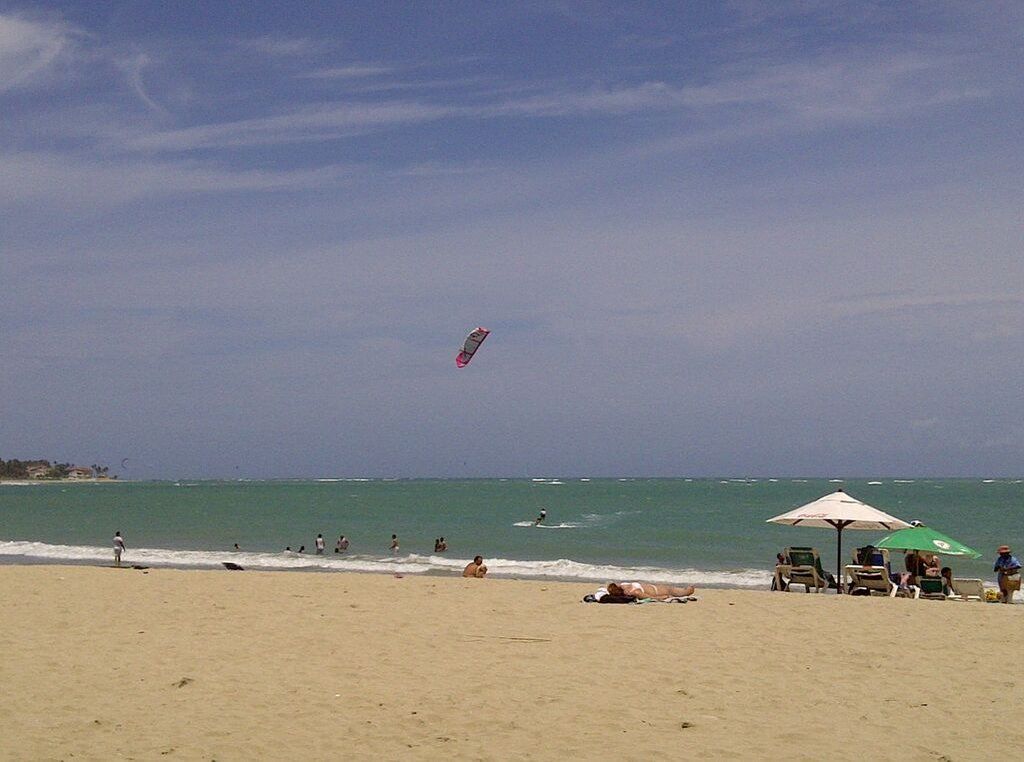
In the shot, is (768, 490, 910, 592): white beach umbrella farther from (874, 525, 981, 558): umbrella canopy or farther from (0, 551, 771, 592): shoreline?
(0, 551, 771, 592): shoreline

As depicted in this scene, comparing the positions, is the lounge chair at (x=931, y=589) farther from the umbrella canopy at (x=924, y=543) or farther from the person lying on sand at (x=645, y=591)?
the person lying on sand at (x=645, y=591)

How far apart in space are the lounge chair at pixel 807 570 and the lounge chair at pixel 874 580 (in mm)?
511

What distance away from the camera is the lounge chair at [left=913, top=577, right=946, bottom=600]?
14.5 meters

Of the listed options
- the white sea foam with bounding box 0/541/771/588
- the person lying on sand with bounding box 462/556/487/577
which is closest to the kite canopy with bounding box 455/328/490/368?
the person lying on sand with bounding box 462/556/487/577

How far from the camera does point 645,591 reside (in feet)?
40.8

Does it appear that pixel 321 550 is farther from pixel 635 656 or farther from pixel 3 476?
pixel 3 476

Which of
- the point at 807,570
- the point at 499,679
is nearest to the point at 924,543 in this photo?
the point at 807,570

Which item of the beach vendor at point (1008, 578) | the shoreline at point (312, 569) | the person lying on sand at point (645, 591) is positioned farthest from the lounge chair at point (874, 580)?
the shoreline at point (312, 569)

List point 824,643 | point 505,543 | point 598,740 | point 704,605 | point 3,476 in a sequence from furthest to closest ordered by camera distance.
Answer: point 3,476
point 505,543
point 704,605
point 824,643
point 598,740

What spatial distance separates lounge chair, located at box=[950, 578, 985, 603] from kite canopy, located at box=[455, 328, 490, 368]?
8360 millimetres

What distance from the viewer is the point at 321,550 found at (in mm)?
28750

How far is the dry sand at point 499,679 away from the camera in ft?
19.7

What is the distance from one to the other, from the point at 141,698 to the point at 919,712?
18.3ft

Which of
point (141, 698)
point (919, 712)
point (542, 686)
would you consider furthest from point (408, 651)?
point (919, 712)
